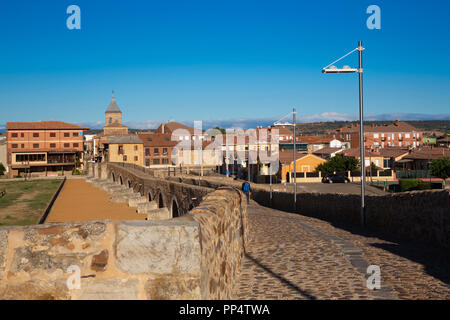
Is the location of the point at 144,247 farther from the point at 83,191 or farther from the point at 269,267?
the point at 83,191

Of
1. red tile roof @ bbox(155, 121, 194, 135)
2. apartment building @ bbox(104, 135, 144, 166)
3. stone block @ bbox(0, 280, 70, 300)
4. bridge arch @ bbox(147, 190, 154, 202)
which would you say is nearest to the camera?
stone block @ bbox(0, 280, 70, 300)

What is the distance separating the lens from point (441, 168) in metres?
51.4

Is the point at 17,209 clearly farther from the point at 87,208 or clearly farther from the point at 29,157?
the point at 29,157

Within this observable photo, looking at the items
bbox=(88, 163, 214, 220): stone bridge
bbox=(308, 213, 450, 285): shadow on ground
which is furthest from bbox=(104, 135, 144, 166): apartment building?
bbox=(308, 213, 450, 285): shadow on ground

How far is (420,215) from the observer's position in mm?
10352

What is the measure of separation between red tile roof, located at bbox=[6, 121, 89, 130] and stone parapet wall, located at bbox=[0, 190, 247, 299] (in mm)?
82643

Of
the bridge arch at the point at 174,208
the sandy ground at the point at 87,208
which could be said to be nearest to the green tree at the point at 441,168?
the sandy ground at the point at 87,208

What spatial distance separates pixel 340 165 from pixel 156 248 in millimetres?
59619

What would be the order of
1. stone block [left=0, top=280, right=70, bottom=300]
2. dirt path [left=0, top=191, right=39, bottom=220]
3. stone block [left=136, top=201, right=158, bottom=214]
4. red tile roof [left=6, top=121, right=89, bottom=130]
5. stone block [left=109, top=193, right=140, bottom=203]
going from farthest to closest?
1. red tile roof [left=6, top=121, right=89, bottom=130]
2. stone block [left=109, top=193, right=140, bottom=203]
3. dirt path [left=0, top=191, right=39, bottom=220]
4. stone block [left=136, top=201, right=158, bottom=214]
5. stone block [left=0, top=280, right=70, bottom=300]

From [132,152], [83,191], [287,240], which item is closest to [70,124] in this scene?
[132,152]

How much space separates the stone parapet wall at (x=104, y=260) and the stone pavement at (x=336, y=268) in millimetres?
2857

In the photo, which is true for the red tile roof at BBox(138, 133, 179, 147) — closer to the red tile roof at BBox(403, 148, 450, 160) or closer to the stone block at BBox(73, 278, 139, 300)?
the red tile roof at BBox(403, 148, 450, 160)

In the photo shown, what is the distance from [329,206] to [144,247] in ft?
48.7

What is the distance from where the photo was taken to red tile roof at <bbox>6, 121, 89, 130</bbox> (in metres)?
78.2
